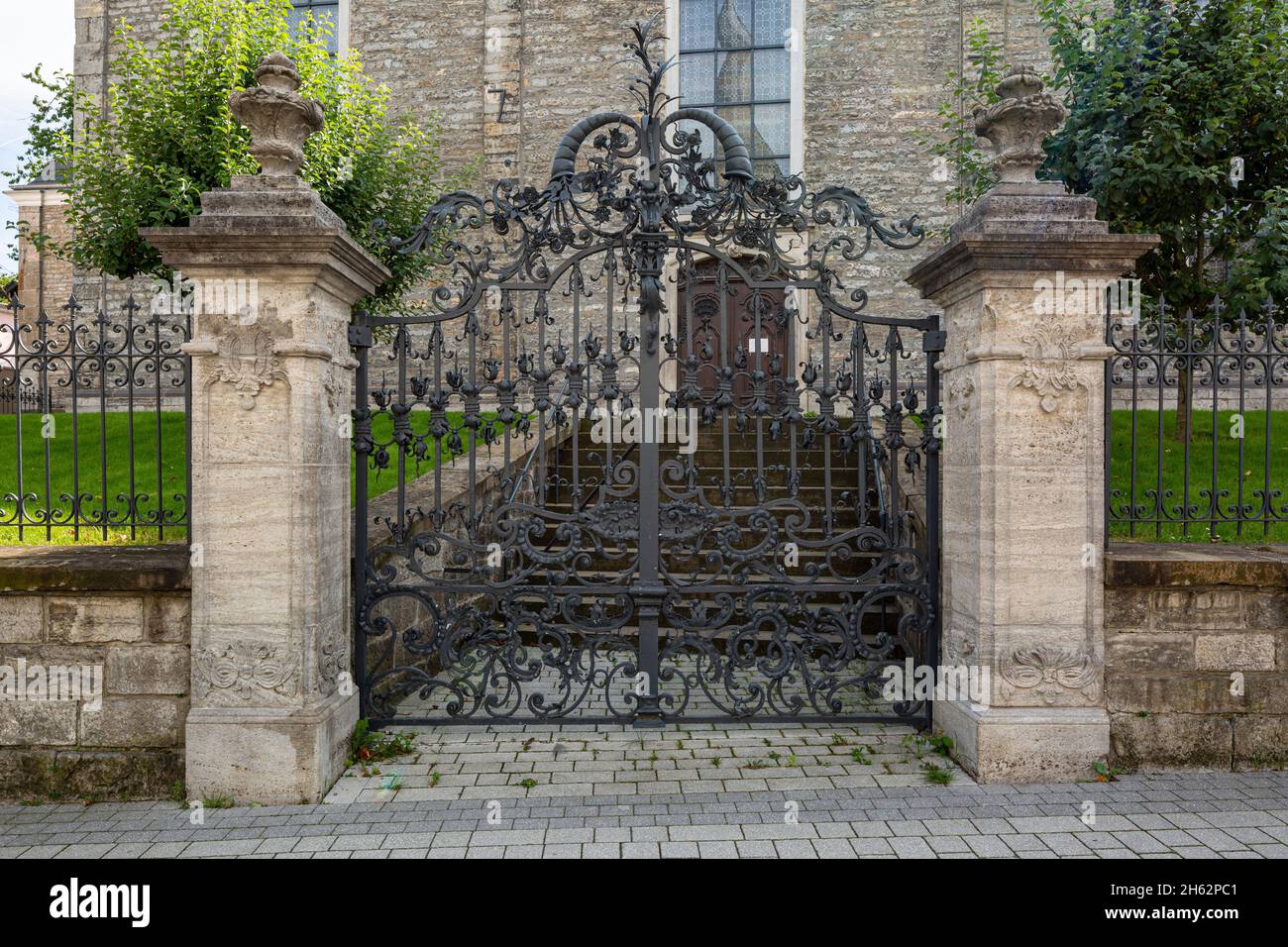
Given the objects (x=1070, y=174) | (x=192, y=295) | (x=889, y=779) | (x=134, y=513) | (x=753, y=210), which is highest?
(x=1070, y=174)

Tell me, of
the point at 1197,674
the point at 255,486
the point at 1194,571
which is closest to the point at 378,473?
the point at 255,486

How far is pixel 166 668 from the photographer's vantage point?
4.28m

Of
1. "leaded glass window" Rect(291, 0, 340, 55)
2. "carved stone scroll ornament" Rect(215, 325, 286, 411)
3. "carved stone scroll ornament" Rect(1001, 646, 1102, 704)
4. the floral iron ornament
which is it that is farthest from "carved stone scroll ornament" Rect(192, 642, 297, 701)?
"leaded glass window" Rect(291, 0, 340, 55)

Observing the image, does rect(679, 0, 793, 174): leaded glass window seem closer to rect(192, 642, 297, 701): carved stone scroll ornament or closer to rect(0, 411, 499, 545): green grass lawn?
rect(0, 411, 499, 545): green grass lawn

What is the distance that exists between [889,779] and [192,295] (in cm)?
423

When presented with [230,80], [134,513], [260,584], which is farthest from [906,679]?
[230,80]

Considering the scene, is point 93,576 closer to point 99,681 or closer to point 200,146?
point 99,681

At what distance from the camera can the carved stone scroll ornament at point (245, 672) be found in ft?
13.6

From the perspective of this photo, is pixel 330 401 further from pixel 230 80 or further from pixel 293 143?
pixel 230 80

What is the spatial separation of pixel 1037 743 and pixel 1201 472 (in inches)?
146

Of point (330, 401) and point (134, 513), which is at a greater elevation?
point (330, 401)

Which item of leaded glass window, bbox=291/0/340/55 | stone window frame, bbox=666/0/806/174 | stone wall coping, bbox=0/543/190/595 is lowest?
stone wall coping, bbox=0/543/190/595

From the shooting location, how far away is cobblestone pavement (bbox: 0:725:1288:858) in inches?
142

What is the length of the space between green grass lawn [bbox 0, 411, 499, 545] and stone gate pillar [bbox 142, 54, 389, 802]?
2.24ft
